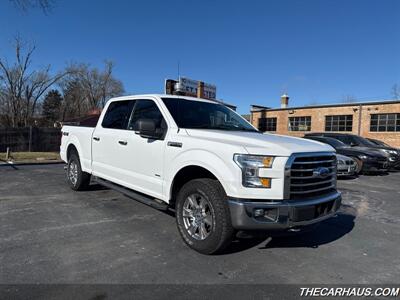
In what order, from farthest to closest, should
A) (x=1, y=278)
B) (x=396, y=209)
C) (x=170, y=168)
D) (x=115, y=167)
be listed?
(x=396, y=209)
(x=115, y=167)
(x=170, y=168)
(x=1, y=278)

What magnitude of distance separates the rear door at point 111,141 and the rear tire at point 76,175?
0.83m

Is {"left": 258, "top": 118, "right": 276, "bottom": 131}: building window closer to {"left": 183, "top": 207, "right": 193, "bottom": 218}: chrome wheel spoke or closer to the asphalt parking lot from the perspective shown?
the asphalt parking lot

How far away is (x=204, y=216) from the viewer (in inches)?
157

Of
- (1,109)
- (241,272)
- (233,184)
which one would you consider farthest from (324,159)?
(1,109)

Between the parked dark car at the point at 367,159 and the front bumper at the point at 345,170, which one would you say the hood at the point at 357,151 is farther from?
the front bumper at the point at 345,170

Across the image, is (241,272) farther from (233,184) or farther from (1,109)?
(1,109)

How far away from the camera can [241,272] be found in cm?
356

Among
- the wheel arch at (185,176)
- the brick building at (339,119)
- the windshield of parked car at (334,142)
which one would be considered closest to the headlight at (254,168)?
the wheel arch at (185,176)

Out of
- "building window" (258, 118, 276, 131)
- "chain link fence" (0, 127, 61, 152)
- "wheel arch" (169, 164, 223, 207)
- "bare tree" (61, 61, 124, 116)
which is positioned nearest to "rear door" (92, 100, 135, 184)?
"wheel arch" (169, 164, 223, 207)

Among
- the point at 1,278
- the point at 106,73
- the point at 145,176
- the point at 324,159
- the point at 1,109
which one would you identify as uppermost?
the point at 106,73

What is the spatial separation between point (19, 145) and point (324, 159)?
2273 cm

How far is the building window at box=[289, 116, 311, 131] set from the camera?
3372 cm

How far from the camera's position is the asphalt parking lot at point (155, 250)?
3438mm

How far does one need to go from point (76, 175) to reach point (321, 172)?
5485mm
